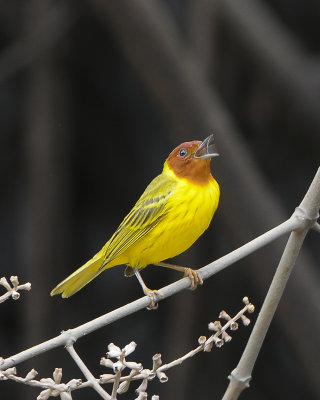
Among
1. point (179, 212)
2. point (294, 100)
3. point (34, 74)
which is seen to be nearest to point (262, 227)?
point (294, 100)

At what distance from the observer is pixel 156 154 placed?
6766mm

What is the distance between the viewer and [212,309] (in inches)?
257

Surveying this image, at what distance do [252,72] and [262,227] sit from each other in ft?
6.05

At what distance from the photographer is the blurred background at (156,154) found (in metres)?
5.13

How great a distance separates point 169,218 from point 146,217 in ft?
0.38

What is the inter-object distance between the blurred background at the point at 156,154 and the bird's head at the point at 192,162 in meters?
1.92

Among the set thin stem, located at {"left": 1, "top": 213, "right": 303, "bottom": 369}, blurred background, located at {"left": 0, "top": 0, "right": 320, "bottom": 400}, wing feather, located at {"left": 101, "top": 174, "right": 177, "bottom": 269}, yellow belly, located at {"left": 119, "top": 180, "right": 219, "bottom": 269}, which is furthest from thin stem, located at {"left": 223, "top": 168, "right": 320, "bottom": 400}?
blurred background, located at {"left": 0, "top": 0, "right": 320, "bottom": 400}

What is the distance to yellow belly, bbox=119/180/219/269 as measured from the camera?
9.85 feet

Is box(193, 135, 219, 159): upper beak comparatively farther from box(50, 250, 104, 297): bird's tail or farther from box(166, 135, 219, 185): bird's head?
box(50, 250, 104, 297): bird's tail

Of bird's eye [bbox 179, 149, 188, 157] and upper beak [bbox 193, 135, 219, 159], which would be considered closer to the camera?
upper beak [bbox 193, 135, 219, 159]

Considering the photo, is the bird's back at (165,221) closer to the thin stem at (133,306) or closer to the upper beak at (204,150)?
the upper beak at (204,150)

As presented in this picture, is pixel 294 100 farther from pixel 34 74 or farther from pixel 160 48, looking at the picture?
pixel 34 74

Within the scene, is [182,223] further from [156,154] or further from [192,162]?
[156,154]

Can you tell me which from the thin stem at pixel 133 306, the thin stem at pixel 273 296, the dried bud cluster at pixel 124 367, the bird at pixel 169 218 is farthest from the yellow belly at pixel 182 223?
the dried bud cluster at pixel 124 367
